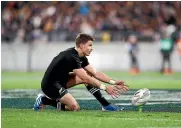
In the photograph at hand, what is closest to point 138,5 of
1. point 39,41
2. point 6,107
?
point 39,41

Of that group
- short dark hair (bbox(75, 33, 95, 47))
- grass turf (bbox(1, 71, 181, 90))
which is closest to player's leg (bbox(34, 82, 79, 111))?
short dark hair (bbox(75, 33, 95, 47))

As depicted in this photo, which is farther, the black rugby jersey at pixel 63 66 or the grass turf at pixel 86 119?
the black rugby jersey at pixel 63 66

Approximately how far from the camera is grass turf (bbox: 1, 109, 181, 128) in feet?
34.0

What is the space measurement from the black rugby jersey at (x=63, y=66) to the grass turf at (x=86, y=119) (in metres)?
0.65

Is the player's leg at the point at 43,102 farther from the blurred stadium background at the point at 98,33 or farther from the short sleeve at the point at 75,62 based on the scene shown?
the blurred stadium background at the point at 98,33

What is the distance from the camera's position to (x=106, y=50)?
32.8m

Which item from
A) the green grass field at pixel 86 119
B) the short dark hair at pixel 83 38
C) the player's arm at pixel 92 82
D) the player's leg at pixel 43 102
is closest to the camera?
the green grass field at pixel 86 119

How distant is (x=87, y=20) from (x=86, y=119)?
22.4m

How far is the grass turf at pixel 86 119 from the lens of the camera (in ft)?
34.0

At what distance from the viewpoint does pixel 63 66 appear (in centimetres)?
1262

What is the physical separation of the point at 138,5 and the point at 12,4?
6.82 m

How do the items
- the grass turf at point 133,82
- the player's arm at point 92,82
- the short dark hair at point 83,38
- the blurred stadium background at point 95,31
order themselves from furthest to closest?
the blurred stadium background at point 95,31 < the grass turf at point 133,82 < the short dark hair at point 83,38 < the player's arm at point 92,82

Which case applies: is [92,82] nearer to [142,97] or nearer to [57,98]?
[57,98]

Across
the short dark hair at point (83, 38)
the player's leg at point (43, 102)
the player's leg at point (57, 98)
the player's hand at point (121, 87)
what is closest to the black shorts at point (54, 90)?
the player's leg at point (57, 98)
